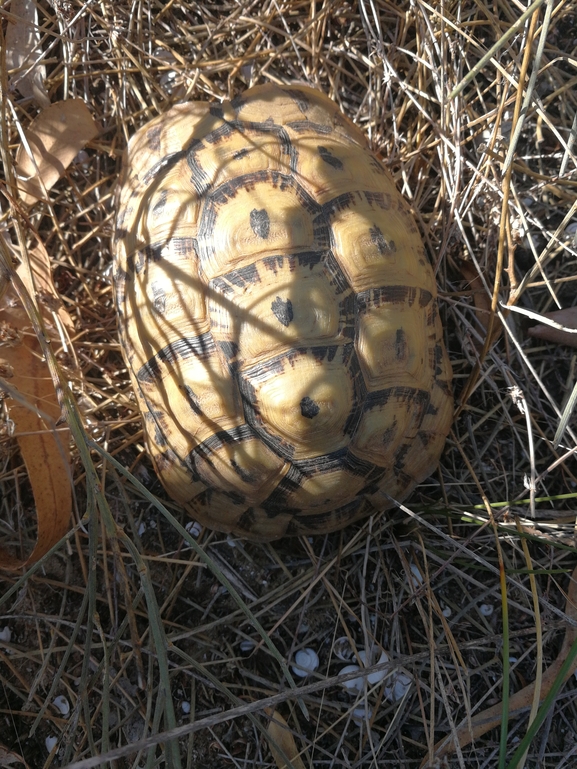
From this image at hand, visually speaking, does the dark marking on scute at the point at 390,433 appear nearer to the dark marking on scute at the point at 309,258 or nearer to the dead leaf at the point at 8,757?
the dark marking on scute at the point at 309,258

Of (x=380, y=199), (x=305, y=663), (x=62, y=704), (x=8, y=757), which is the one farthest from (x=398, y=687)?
(x=380, y=199)

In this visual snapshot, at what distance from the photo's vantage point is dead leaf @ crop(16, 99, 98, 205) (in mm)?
2168

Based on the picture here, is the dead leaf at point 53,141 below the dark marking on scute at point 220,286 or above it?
above

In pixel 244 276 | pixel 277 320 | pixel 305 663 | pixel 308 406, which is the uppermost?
pixel 244 276

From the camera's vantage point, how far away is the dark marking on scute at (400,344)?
1.70 meters

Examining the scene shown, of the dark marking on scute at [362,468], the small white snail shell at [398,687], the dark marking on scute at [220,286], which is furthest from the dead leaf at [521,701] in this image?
the dark marking on scute at [220,286]

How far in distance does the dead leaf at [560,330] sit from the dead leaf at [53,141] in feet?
5.95

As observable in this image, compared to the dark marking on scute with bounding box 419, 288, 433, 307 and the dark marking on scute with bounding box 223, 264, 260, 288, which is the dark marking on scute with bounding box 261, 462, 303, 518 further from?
the dark marking on scute with bounding box 419, 288, 433, 307

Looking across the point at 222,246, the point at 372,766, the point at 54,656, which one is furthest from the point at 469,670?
the point at 222,246

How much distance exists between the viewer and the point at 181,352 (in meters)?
1.71

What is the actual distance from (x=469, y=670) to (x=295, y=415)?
43.7 inches

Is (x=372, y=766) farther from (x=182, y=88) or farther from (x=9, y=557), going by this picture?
→ (x=182, y=88)

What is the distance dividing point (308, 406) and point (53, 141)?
4.79 ft

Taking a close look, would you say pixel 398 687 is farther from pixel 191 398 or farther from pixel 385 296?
pixel 385 296
